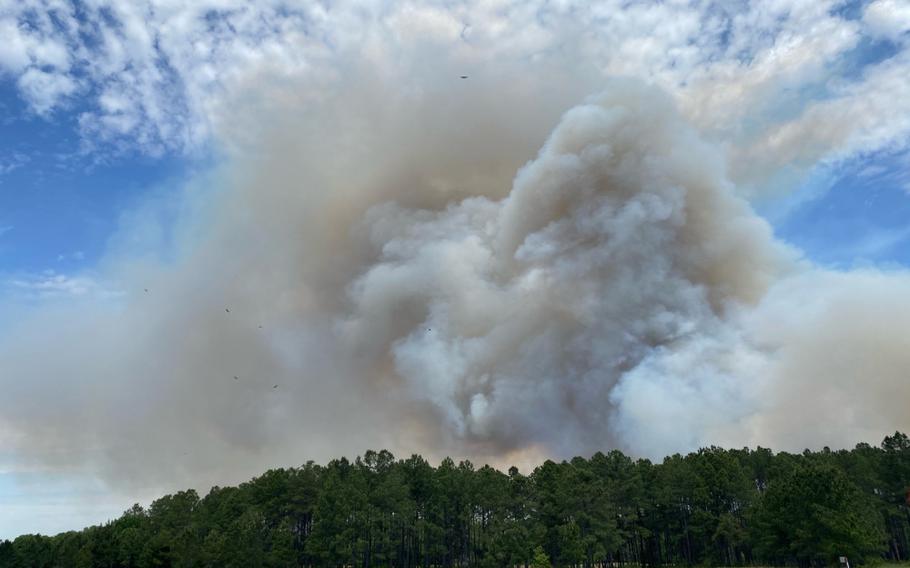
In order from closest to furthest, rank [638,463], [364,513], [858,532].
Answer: [858,532], [364,513], [638,463]

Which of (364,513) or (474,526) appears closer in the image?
(364,513)

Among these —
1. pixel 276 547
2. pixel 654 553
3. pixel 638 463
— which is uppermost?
pixel 638 463

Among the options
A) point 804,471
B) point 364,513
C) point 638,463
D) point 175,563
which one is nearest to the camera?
point 804,471

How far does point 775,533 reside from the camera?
277ft

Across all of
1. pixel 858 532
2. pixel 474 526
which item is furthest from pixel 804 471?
pixel 474 526

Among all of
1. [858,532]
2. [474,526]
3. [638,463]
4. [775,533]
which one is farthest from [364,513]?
[858,532]

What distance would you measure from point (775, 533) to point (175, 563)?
84.6m

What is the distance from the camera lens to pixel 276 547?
317ft

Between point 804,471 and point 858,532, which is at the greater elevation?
point 804,471

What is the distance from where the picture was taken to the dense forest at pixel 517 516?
87.8 m

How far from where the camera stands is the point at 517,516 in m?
104

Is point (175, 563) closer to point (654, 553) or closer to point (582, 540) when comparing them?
point (582, 540)

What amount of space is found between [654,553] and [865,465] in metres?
41.0

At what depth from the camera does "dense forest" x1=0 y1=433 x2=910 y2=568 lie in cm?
8775
